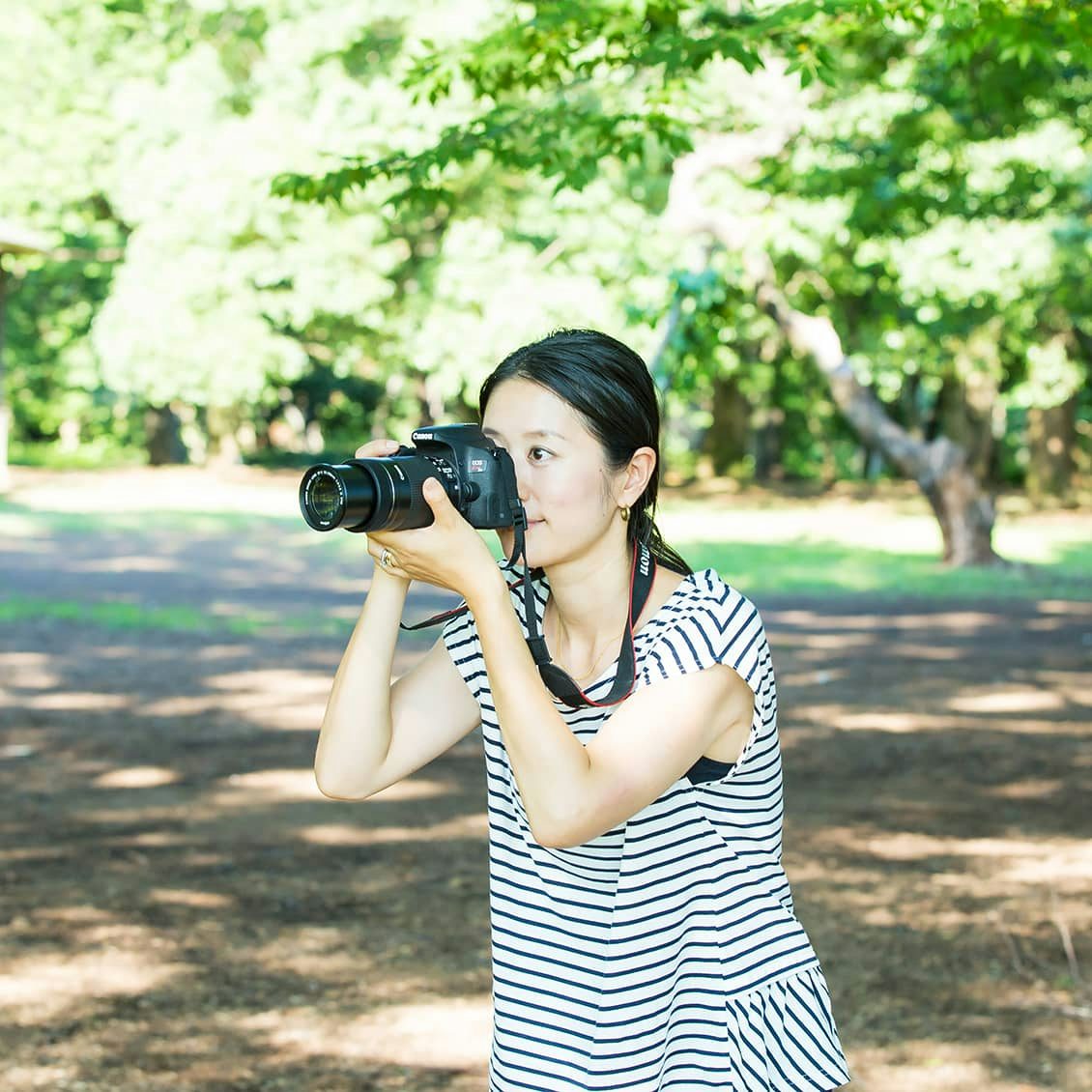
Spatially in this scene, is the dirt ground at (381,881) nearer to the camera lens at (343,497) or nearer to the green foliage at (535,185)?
the camera lens at (343,497)

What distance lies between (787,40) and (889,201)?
24.8ft

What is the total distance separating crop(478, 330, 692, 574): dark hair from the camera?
84.4 inches

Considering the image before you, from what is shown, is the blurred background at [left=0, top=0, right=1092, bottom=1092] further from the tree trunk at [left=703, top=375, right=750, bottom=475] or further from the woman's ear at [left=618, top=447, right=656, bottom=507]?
the woman's ear at [left=618, top=447, right=656, bottom=507]

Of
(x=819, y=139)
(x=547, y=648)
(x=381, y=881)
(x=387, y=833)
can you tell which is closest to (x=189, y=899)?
(x=381, y=881)

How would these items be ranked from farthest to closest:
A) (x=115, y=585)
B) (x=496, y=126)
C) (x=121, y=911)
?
(x=115, y=585), (x=496, y=126), (x=121, y=911)

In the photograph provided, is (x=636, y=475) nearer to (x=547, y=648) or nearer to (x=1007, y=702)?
(x=547, y=648)

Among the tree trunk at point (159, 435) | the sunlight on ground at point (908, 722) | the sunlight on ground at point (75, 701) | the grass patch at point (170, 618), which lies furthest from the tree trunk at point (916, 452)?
the tree trunk at point (159, 435)

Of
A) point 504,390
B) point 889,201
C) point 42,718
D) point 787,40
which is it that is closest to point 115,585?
point 42,718

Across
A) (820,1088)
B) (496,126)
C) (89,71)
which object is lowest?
Result: (820,1088)

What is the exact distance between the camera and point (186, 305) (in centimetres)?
2678

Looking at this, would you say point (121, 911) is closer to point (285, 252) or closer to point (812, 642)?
point (812, 642)

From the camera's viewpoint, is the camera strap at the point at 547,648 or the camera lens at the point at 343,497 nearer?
the camera lens at the point at 343,497

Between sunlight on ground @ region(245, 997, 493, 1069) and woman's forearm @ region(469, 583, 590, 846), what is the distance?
8.20 ft

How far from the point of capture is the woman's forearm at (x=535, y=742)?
1937mm
